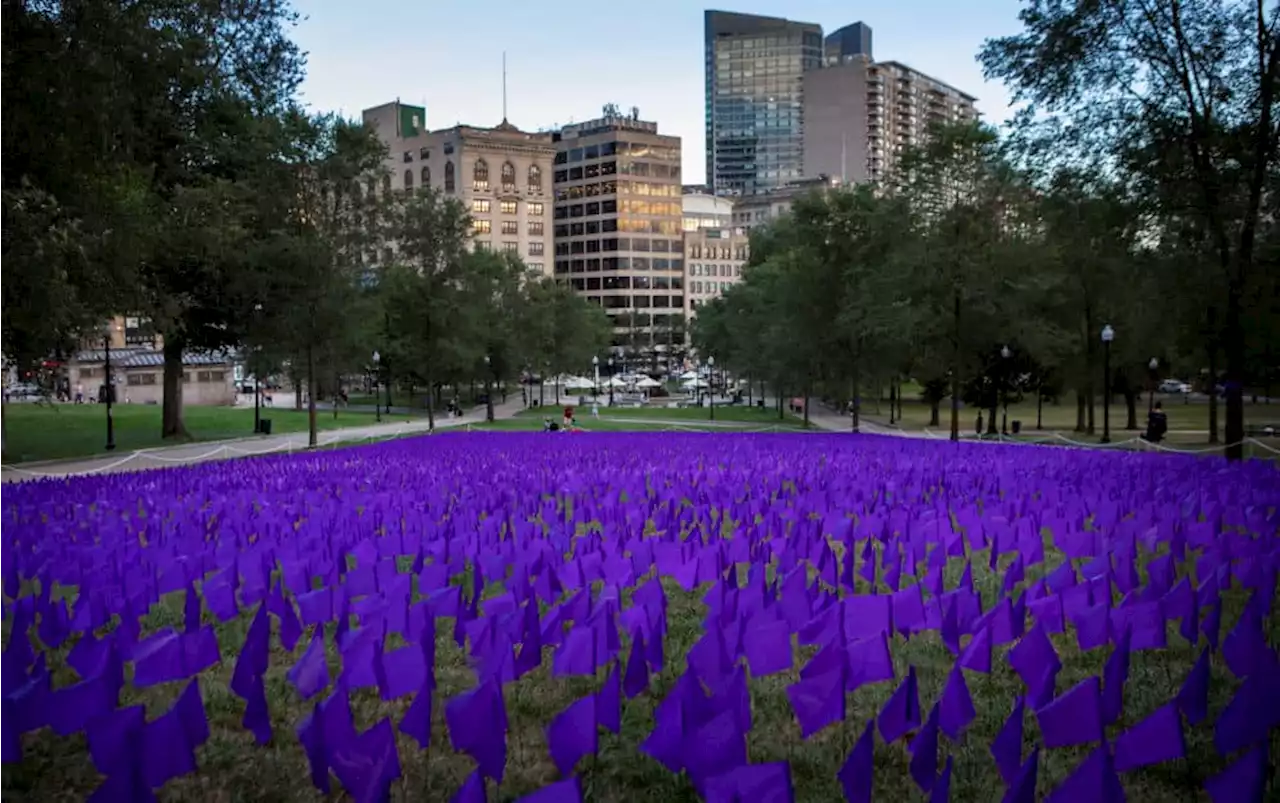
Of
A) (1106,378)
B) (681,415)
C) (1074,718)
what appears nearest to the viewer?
(1074,718)

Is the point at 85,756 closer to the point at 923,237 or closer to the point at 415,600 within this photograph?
the point at 415,600

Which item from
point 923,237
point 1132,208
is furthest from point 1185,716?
point 923,237

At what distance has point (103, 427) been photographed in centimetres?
4103

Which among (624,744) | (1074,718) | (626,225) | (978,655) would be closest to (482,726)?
(624,744)

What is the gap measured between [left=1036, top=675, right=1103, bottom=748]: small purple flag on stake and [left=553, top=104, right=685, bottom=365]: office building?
574ft

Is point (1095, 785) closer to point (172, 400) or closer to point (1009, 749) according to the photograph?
point (1009, 749)

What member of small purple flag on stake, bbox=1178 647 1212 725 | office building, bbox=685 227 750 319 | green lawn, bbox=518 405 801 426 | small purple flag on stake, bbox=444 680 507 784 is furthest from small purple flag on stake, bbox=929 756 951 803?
office building, bbox=685 227 750 319

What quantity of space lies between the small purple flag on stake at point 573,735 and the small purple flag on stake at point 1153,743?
2.41 m

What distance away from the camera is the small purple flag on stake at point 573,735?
165 inches

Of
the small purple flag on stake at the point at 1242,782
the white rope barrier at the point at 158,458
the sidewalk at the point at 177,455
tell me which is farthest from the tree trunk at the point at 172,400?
the small purple flag on stake at the point at 1242,782

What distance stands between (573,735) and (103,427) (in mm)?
43788

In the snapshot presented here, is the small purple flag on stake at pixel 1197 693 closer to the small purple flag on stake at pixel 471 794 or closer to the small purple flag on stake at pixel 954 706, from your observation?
the small purple flag on stake at pixel 954 706

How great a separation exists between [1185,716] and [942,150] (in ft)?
108

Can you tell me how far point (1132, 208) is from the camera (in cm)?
2184
